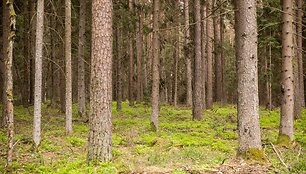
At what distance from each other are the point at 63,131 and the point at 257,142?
28.7 ft

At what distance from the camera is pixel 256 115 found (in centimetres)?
798

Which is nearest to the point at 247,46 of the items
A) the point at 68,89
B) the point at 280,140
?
the point at 280,140

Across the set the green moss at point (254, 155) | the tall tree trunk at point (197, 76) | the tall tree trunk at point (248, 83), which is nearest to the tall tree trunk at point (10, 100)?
the tall tree trunk at point (248, 83)

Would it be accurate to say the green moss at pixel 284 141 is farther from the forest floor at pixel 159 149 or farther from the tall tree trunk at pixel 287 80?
the forest floor at pixel 159 149

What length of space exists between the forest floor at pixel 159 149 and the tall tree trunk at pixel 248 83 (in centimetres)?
50

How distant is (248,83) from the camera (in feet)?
26.0

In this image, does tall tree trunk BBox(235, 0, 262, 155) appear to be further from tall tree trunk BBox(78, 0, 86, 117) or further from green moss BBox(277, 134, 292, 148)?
tall tree trunk BBox(78, 0, 86, 117)

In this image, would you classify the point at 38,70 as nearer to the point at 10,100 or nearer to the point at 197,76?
the point at 10,100

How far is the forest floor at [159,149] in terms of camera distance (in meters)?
7.54

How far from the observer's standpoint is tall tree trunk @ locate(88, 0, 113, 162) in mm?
7996

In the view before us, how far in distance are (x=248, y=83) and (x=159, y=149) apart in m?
4.33

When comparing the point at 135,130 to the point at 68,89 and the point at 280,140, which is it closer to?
the point at 68,89

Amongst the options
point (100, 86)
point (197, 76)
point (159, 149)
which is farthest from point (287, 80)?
point (197, 76)

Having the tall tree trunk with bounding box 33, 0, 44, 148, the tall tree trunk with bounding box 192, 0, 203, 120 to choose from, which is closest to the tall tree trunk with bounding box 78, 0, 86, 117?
the tall tree trunk with bounding box 192, 0, 203, 120
